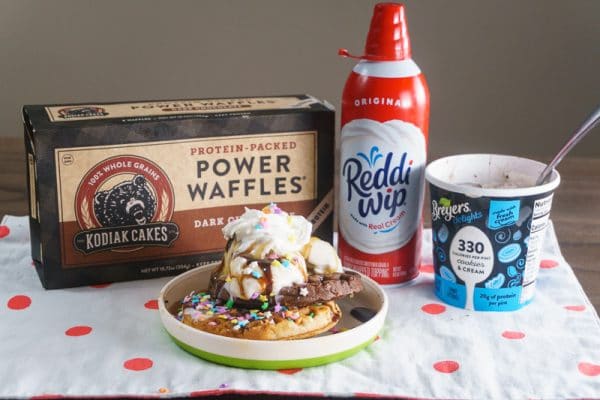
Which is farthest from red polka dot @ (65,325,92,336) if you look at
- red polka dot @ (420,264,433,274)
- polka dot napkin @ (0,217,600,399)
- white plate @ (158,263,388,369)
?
red polka dot @ (420,264,433,274)

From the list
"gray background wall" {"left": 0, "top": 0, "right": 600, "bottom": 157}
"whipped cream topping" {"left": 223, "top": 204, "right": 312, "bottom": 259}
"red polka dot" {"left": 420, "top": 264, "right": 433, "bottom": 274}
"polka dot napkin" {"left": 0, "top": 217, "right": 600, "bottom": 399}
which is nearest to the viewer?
"polka dot napkin" {"left": 0, "top": 217, "right": 600, "bottom": 399}

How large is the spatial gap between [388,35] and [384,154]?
15 centimetres

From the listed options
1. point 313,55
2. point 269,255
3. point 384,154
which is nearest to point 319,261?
point 269,255

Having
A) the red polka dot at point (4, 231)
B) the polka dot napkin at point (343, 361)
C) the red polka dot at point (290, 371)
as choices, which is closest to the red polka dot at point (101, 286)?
the polka dot napkin at point (343, 361)

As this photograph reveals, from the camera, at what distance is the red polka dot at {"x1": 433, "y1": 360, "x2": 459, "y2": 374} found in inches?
38.4

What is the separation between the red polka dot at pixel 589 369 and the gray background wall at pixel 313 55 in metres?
1.23

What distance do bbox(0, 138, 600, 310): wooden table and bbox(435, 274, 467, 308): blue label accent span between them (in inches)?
7.0

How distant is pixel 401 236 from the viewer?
47.4 inches

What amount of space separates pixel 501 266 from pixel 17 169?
952 millimetres

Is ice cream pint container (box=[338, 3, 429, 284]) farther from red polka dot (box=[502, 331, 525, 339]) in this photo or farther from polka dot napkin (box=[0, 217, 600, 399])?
red polka dot (box=[502, 331, 525, 339])

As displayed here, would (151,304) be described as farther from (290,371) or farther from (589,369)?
(589,369)

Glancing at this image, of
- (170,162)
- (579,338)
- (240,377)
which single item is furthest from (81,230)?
(579,338)

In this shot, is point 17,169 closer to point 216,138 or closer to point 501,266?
point 216,138

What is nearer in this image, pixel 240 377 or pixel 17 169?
pixel 240 377
